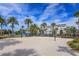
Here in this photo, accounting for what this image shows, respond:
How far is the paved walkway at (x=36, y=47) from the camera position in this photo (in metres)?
2.51

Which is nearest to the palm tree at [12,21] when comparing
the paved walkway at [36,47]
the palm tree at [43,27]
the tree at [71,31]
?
the paved walkway at [36,47]

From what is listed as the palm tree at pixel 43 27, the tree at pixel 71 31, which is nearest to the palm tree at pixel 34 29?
the palm tree at pixel 43 27

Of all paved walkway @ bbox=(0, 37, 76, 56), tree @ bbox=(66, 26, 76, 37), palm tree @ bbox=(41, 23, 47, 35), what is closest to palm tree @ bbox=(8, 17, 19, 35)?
paved walkway @ bbox=(0, 37, 76, 56)

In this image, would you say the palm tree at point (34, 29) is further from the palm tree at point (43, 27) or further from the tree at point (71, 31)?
the tree at point (71, 31)

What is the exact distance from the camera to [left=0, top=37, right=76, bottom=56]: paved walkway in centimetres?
251

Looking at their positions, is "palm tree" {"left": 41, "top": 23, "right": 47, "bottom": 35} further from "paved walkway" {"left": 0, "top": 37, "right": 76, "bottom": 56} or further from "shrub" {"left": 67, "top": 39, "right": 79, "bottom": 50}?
"shrub" {"left": 67, "top": 39, "right": 79, "bottom": 50}

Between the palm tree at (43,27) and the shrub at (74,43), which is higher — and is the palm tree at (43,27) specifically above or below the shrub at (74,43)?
above

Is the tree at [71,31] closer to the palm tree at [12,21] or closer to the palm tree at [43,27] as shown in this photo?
the palm tree at [43,27]

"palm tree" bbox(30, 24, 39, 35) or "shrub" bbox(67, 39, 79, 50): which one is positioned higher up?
"palm tree" bbox(30, 24, 39, 35)

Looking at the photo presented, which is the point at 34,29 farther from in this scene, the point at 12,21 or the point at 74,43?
the point at 74,43

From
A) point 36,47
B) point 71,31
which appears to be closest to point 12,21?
point 36,47

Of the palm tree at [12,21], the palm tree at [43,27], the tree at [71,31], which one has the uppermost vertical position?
the palm tree at [12,21]

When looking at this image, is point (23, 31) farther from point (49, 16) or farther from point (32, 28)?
point (49, 16)

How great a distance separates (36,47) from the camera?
253 centimetres
